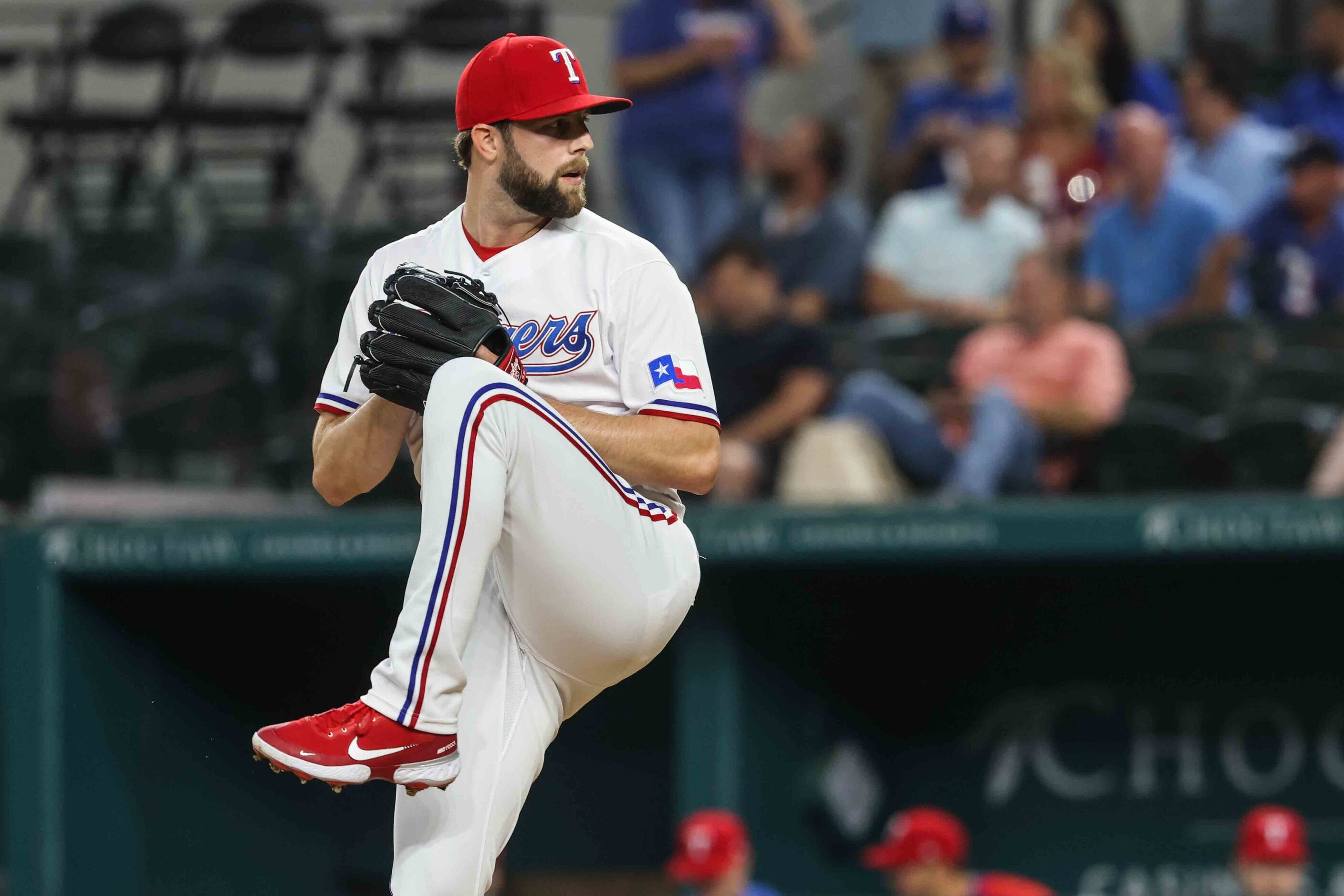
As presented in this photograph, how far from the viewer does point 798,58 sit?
805 centimetres

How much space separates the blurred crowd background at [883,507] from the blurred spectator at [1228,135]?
0.05ft

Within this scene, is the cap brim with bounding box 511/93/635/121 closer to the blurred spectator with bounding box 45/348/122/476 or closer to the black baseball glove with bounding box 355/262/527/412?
the black baseball glove with bounding box 355/262/527/412

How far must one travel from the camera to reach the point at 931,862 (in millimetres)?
5566

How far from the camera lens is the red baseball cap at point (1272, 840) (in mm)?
5430

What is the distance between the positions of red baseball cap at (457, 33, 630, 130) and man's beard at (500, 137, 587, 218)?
0.21ft

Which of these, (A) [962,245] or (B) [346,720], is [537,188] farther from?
(A) [962,245]

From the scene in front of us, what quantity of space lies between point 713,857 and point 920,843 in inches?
24.8

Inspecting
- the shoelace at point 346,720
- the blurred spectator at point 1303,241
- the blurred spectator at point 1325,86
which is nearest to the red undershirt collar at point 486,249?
the shoelace at point 346,720

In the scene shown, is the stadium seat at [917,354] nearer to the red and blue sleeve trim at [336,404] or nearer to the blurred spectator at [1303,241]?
the blurred spectator at [1303,241]

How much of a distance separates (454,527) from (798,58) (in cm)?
567

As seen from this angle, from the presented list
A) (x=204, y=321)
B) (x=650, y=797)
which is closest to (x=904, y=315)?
(x=650, y=797)

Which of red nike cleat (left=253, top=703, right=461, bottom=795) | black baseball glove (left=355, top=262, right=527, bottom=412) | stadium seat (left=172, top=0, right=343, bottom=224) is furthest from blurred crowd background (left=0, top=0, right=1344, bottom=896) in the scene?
black baseball glove (left=355, top=262, right=527, bottom=412)

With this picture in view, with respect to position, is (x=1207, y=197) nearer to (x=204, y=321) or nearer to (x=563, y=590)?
(x=204, y=321)

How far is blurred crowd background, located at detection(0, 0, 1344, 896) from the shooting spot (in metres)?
6.07
